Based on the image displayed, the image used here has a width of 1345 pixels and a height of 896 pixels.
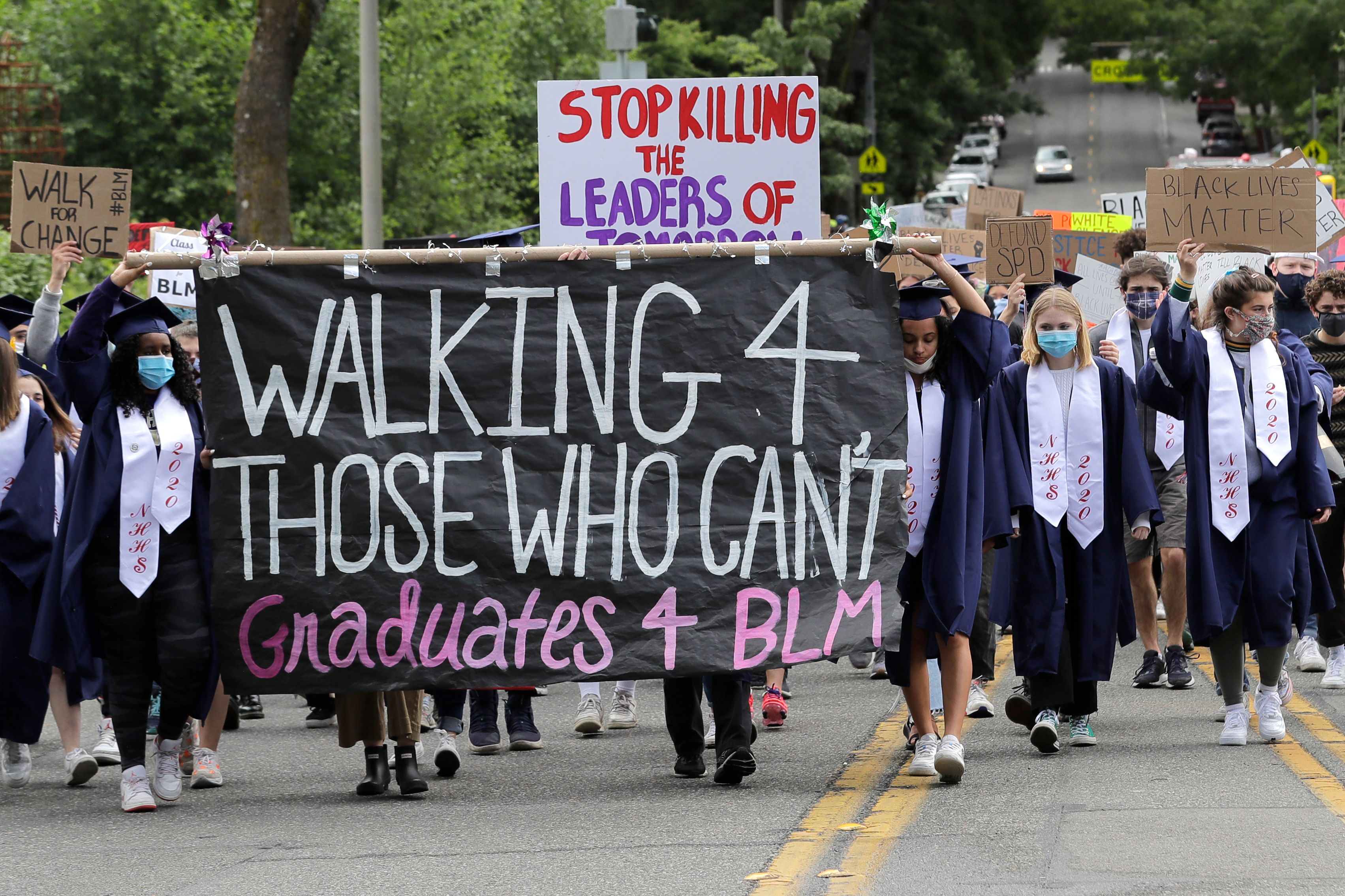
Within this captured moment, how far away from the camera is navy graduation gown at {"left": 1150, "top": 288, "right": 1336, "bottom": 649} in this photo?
7680mm

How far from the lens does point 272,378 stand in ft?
22.3

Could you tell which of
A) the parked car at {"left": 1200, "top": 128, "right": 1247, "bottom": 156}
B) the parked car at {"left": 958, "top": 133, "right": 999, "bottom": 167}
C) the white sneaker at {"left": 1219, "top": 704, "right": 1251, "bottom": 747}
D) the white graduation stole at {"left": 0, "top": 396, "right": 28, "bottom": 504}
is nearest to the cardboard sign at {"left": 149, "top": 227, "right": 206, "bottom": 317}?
the white graduation stole at {"left": 0, "top": 396, "right": 28, "bottom": 504}

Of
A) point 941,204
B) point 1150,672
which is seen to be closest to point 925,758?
point 1150,672

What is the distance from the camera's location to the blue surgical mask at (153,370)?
6988 mm

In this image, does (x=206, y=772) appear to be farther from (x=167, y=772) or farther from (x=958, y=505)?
(x=958, y=505)

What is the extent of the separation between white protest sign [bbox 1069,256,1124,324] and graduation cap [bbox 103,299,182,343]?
6.66 m

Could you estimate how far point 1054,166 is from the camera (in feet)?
212

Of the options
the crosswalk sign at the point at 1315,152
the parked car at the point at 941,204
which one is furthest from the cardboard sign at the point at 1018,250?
the crosswalk sign at the point at 1315,152

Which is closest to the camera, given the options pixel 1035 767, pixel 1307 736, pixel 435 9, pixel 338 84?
pixel 1035 767

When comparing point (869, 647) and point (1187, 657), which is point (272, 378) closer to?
point (869, 647)

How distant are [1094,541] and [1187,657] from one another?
9.50 feet

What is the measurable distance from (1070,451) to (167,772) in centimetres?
387

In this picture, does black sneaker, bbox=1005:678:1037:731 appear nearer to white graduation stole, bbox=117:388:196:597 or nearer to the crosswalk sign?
white graduation stole, bbox=117:388:196:597

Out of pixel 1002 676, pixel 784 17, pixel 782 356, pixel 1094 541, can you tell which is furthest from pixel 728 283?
pixel 784 17
